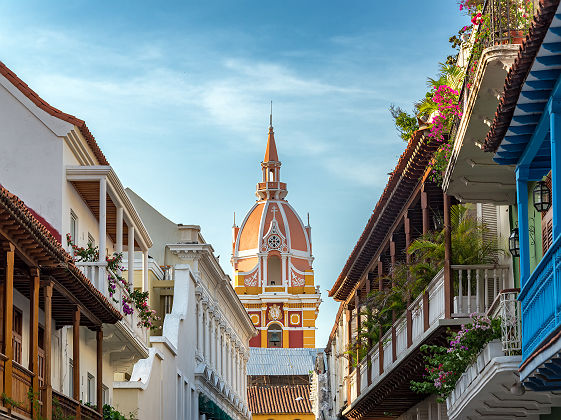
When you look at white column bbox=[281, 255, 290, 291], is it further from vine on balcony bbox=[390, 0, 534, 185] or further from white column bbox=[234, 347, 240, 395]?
vine on balcony bbox=[390, 0, 534, 185]

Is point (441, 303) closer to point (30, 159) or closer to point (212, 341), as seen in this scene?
point (30, 159)

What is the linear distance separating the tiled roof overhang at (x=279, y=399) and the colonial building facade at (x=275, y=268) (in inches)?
881

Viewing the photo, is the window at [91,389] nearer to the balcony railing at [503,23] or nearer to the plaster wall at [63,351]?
the plaster wall at [63,351]

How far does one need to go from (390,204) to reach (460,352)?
9120 millimetres

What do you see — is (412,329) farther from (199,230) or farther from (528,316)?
(199,230)

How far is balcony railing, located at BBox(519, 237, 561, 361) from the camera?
1295 centimetres

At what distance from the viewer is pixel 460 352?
1917cm

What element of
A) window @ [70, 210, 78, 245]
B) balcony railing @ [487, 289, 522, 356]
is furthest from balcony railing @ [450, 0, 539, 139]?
window @ [70, 210, 78, 245]

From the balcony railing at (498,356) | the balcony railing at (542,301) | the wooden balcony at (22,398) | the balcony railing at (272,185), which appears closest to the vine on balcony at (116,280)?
the wooden balcony at (22,398)

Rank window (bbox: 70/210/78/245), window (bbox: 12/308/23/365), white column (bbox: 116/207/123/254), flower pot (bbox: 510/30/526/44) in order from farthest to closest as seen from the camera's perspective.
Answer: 1. white column (bbox: 116/207/123/254)
2. window (bbox: 70/210/78/245)
3. window (bbox: 12/308/23/365)
4. flower pot (bbox: 510/30/526/44)

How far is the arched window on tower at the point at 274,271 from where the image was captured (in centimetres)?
11619

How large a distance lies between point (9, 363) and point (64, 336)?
8575mm

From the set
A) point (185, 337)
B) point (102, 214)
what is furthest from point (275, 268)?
point (102, 214)

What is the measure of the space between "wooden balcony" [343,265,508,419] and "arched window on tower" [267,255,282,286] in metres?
79.7
